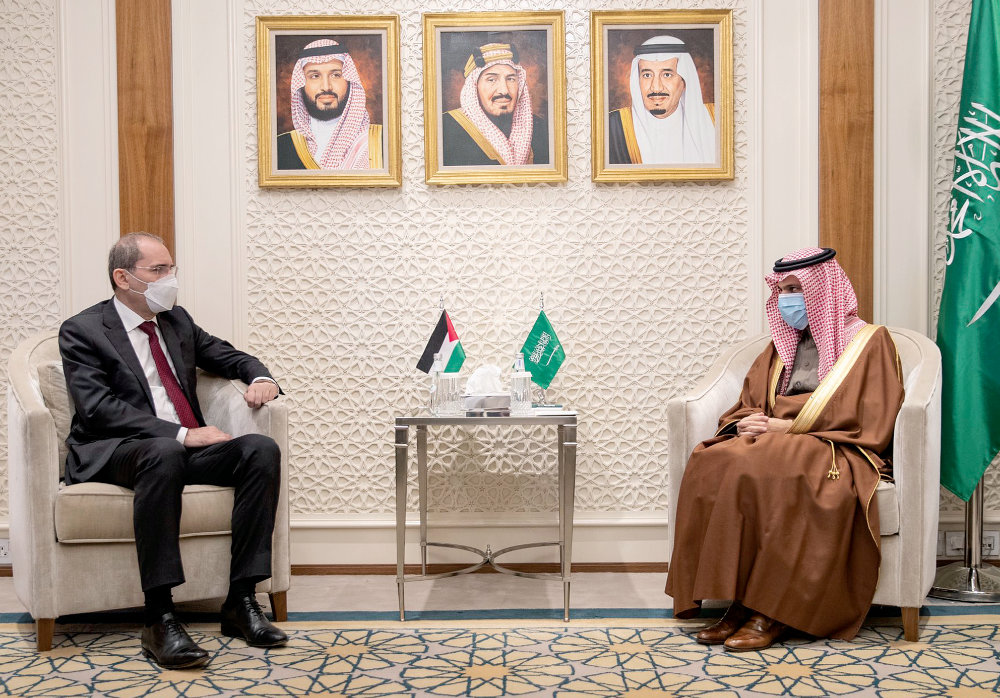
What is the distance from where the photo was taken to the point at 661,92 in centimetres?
352

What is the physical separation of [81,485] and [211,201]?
1.41m

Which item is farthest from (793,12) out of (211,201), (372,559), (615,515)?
(372,559)

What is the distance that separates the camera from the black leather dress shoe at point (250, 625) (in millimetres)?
2574

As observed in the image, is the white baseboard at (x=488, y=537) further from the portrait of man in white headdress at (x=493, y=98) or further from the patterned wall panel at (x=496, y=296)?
the portrait of man in white headdress at (x=493, y=98)

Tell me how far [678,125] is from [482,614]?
2105 millimetres

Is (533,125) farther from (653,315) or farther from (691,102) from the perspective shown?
(653,315)

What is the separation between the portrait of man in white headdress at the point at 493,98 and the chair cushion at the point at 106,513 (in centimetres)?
177

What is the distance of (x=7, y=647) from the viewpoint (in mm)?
2607

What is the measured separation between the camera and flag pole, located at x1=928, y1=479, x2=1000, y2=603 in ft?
10.2

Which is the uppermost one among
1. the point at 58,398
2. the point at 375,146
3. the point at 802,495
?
the point at 375,146

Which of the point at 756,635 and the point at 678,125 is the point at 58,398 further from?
the point at 678,125

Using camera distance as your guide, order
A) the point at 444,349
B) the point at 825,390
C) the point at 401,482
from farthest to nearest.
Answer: the point at 444,349 < the point at 401,482 < the point at 825,390

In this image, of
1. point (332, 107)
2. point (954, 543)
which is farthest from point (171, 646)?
point (954, 543)

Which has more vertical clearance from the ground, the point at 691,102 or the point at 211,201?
the point at 691,102
